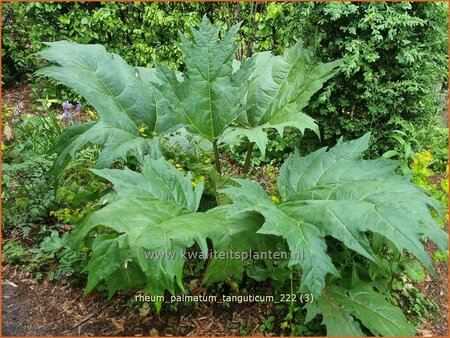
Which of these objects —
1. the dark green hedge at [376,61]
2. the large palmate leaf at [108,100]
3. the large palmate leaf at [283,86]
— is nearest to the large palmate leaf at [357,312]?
the large palmate leaf at [283,86]

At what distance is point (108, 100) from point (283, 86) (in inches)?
44.3

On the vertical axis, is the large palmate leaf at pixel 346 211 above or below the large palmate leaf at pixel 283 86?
below

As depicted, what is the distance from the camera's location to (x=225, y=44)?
245 cm

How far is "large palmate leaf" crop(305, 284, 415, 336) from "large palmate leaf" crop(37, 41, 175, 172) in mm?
1325

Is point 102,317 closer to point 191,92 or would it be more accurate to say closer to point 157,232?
point 157,232

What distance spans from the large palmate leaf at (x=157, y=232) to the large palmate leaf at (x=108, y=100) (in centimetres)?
36

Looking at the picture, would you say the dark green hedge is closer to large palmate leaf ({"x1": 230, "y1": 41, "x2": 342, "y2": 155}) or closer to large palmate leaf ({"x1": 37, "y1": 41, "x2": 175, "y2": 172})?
large palmate leaf ({"x1": 230, "y1": 41, "x2": 342, "y2": 155})

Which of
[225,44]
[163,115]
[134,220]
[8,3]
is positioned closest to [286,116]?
[225,44]

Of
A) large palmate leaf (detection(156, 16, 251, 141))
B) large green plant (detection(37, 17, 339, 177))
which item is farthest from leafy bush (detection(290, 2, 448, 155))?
large palmate leaf (detection(156, 16, 251, 141))

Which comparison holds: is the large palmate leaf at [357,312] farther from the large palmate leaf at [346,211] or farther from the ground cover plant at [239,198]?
the large palmate leaf at [346,211]

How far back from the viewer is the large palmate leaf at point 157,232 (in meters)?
1.69

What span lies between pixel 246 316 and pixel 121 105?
1.52 m

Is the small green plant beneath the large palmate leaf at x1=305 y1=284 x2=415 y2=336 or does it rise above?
above

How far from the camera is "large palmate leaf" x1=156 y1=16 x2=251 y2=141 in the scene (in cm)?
246
